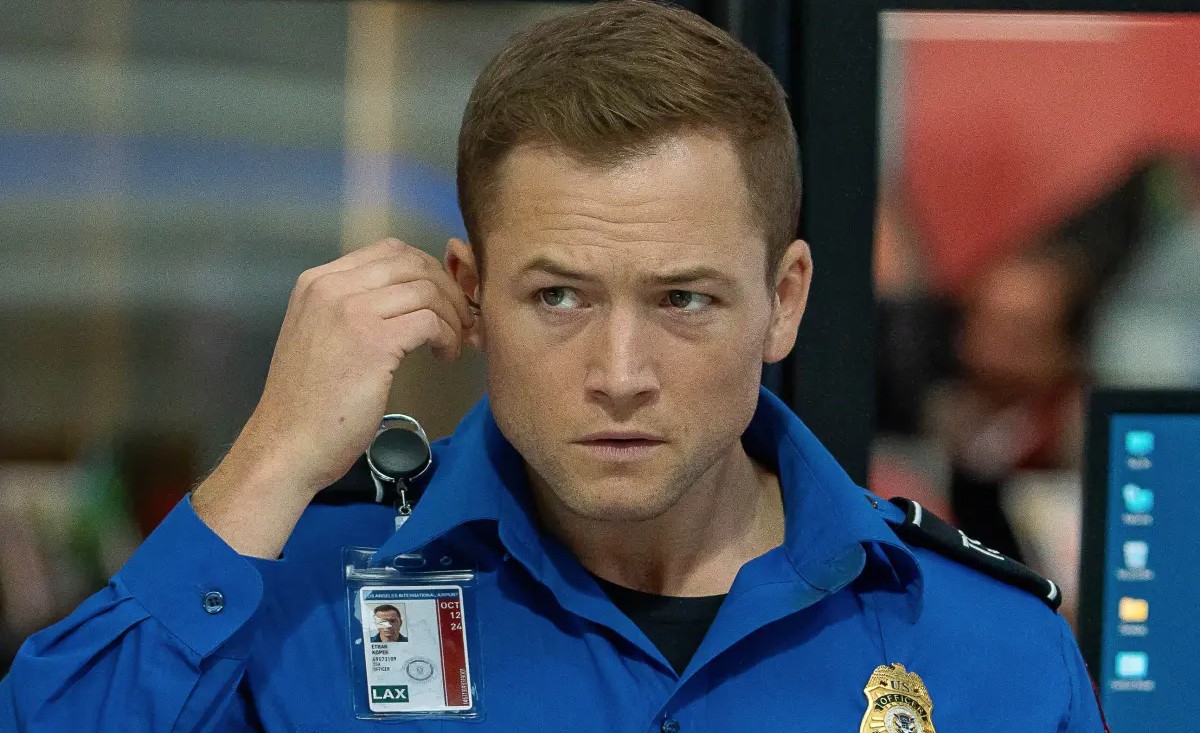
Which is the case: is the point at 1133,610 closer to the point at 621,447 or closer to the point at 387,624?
the point at 621,447

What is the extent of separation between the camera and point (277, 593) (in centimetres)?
220

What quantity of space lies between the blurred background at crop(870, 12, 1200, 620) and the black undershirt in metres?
0.78

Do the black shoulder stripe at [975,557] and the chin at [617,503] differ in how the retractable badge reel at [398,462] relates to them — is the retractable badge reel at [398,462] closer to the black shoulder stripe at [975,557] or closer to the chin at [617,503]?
the chin at [617,503]

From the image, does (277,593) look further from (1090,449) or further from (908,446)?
(1090,449)

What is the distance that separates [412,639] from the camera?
86.5 inches

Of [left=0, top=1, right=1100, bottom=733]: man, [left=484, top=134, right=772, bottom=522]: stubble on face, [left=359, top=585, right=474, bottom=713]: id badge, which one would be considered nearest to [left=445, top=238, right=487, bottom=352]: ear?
[left=0, top=1, right=1100, bottom=733]: man

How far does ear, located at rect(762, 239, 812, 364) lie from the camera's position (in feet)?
7.44

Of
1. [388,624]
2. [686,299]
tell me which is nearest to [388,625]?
[388,624]

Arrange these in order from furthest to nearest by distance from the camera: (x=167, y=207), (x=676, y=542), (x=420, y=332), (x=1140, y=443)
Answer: (x=1140, y=443)
(x=167, y=207)
(x=676, y=542)
(x=420, y=332)

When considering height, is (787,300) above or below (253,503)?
above

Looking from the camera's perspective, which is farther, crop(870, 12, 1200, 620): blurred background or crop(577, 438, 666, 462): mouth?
crop(870, 12, 1200, 620): blurred background

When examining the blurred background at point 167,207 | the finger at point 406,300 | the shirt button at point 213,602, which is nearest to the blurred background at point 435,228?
the blurred background at point 167,207

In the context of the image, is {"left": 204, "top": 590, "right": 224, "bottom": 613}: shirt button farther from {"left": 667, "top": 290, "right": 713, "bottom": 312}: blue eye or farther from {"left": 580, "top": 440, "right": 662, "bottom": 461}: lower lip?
{"left": 667, "top": 290, "right": 713, "bottom": 312}: blue eye

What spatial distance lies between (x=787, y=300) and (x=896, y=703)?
1.95ft
